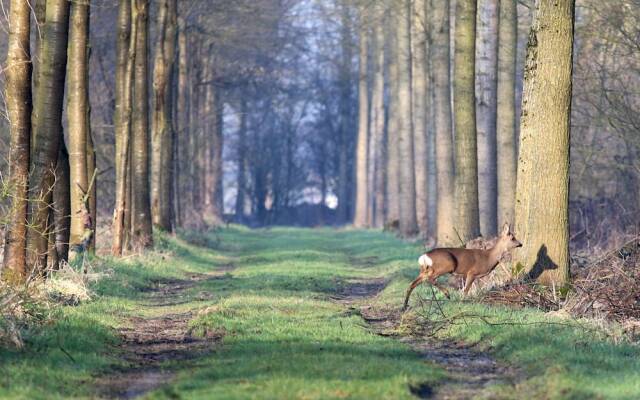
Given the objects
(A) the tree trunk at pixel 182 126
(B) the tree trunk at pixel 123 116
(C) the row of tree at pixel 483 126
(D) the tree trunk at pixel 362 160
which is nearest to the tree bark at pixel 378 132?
(D) the tree trunk at pixel 362 160

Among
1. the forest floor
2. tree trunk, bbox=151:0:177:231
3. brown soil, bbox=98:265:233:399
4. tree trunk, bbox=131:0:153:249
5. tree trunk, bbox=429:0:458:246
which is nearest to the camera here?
the forest floor

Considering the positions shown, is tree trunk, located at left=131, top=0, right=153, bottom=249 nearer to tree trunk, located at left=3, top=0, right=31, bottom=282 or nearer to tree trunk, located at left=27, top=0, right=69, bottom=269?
tree trunk, located at left=27, top=0, right=69, bottom=269

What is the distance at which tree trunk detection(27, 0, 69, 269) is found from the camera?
16500 millimetres

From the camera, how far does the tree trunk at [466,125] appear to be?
2359 cm

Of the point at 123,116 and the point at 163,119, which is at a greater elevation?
the point at 163,119

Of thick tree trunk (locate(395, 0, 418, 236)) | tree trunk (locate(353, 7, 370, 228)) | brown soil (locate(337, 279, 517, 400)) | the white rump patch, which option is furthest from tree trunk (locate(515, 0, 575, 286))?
tree trunk (locate(353, 7, 370, 228))

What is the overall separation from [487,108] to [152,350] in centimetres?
1536

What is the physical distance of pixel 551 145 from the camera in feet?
54.1

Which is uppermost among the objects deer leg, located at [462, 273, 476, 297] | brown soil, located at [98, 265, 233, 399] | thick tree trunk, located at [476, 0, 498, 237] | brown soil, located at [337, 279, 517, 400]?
thick tree trunk, located at [476, 0, 498, 237]

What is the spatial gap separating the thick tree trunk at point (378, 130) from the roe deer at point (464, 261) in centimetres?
3737

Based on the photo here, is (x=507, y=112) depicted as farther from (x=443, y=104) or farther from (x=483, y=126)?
(x=443, y=104)

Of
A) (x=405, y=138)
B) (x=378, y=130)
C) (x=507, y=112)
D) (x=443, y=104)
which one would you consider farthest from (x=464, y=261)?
(x=378, y=130)

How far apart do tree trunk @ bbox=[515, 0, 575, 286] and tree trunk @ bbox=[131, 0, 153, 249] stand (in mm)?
14770

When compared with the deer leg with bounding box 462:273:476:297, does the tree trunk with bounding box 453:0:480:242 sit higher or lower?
higher
